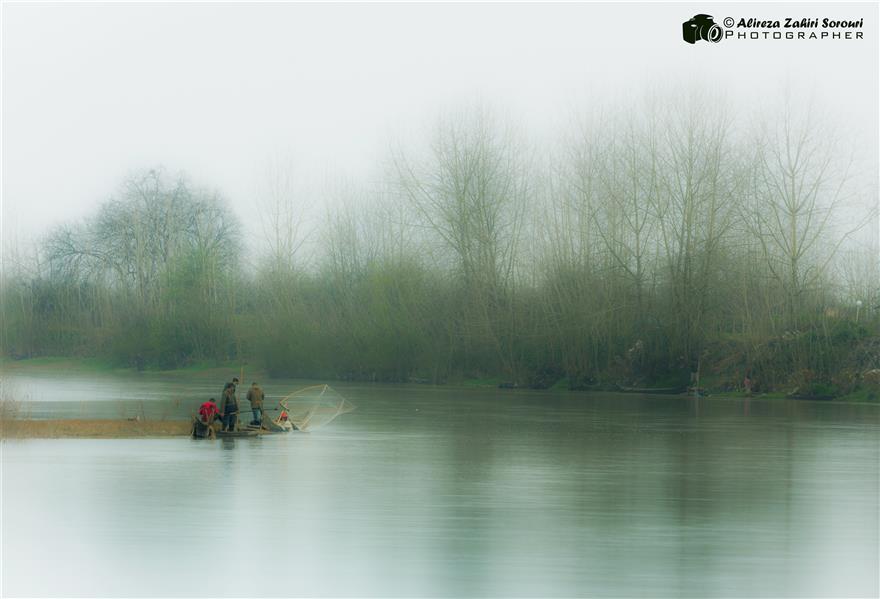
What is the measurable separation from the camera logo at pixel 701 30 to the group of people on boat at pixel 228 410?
26.2m

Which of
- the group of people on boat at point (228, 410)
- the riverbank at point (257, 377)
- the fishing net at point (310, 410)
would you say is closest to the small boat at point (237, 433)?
the group of people on boat at point (228, 410)

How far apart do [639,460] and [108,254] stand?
87.1 meters

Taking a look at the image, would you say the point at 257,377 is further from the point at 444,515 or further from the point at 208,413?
the point at 444,515

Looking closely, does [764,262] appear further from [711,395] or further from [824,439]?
[824,439]

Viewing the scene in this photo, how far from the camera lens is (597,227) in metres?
68.4

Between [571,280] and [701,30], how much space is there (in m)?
19.2

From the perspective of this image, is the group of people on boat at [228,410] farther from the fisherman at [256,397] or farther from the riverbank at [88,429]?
the riverbank at [88,429]

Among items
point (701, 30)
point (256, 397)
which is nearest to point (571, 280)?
point (701, 30)

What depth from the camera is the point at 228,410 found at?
32219mm

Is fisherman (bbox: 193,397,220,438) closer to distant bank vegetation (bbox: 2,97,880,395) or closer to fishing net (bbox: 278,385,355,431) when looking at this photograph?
fishing net (bbox: 278,385,355,431)

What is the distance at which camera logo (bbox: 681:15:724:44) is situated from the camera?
4948cm

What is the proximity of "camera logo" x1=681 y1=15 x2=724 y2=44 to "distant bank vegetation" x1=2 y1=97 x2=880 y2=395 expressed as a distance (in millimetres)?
10504

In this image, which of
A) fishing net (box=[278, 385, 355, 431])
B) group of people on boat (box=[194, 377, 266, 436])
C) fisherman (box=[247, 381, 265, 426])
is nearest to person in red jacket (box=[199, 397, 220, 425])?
group of people on boat (box=[194, 377, 266, 436])

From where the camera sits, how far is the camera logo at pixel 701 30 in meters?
49.5
